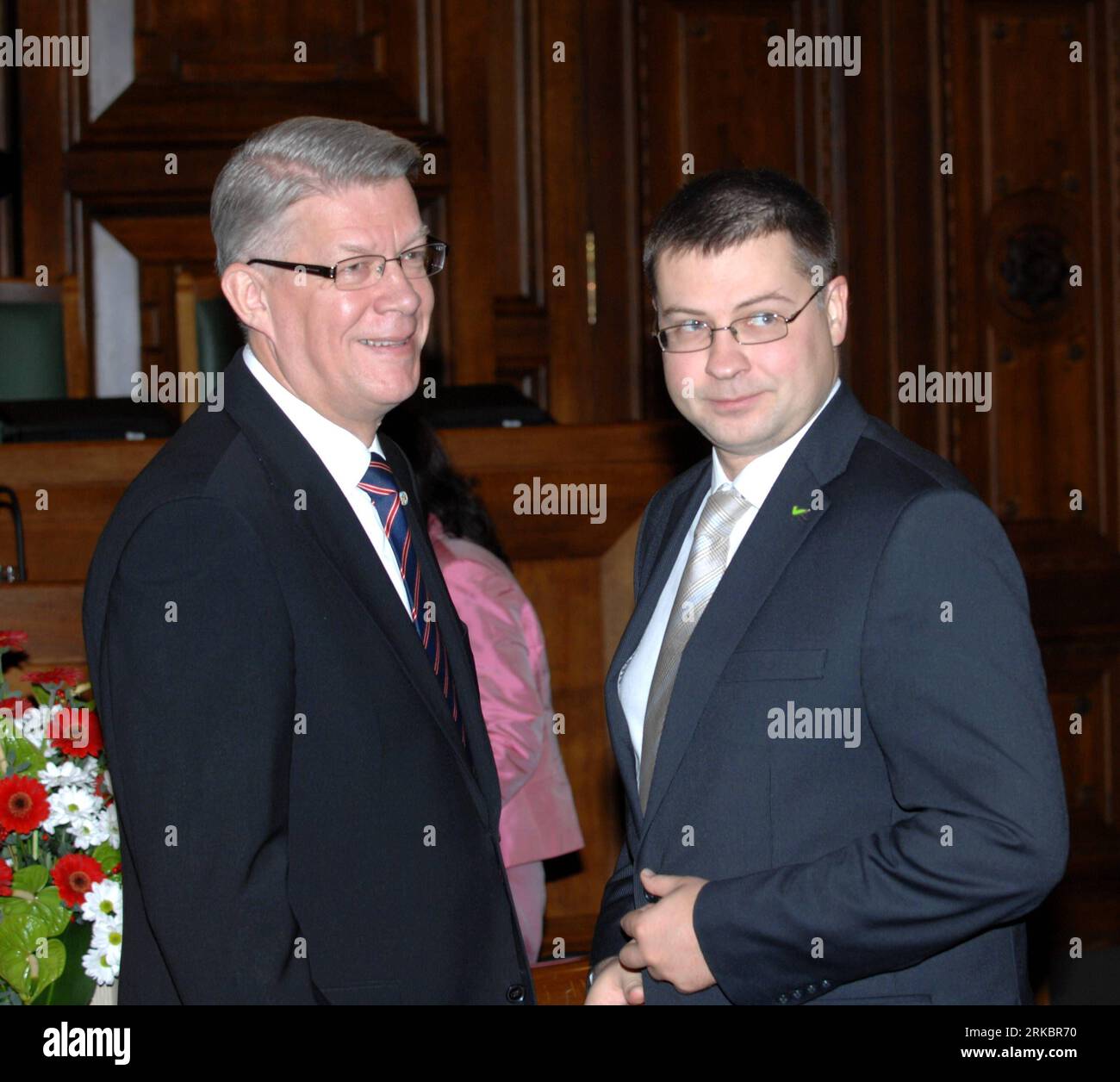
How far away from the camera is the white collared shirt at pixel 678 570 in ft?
4.97

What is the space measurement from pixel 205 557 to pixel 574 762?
5.30 feet

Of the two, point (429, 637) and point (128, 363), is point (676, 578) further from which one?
point (128, 363)

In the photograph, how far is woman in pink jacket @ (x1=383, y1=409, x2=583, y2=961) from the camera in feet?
8.11

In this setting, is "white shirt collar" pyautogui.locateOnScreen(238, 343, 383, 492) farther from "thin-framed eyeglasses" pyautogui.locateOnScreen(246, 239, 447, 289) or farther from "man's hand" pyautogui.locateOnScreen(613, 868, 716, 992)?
"man's hand" pyautogui.locateOnScreen(613, 868, 716, 992)

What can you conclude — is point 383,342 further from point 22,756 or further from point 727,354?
point 22,756

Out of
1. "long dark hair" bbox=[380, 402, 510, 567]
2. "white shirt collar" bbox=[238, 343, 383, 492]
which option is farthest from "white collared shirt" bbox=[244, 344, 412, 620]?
"long dark hair" bbox=[380, 402, 510, 567]

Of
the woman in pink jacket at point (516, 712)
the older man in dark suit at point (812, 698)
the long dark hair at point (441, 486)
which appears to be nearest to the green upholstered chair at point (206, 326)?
the long dark hair at point (441, 486)

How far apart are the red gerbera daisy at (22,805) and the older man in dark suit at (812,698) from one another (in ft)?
2.39

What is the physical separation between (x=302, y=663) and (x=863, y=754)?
1.69ft

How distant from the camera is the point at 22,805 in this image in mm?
1818

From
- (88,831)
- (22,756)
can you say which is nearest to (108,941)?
(88,831)

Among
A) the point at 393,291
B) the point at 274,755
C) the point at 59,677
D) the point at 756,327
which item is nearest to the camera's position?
the point at 274,755

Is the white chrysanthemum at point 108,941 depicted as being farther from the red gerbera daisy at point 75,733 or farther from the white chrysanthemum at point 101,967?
the red gerbera daisy at point 75,733

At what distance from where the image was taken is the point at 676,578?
1.65 metres
